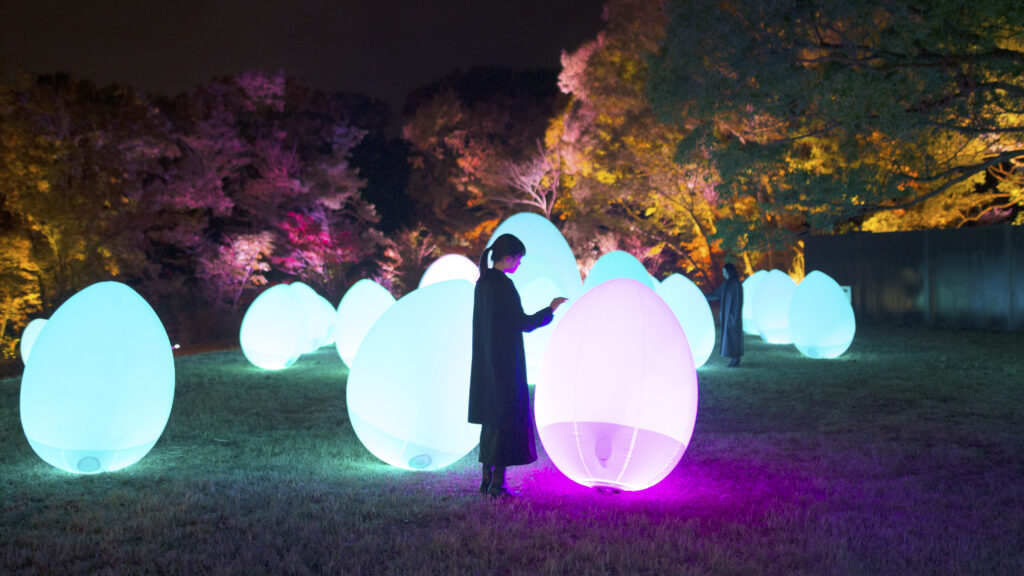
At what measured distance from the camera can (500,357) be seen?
542 centimetres

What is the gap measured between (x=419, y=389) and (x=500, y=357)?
0.93 metres

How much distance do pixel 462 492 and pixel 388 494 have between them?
0.56 m

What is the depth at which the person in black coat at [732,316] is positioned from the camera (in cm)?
1335

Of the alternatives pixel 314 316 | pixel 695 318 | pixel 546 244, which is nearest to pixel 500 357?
pixel 546 244

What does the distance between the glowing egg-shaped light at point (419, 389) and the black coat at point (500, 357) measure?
0.56m

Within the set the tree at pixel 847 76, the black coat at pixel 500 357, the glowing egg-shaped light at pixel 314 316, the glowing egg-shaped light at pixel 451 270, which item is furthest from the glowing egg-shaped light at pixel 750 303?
the black coat at pixel 500 357

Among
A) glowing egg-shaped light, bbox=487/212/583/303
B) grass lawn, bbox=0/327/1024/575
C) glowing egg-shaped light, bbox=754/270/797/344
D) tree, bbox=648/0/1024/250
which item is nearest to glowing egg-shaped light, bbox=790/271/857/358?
tree, bbox=648/0/1024/250

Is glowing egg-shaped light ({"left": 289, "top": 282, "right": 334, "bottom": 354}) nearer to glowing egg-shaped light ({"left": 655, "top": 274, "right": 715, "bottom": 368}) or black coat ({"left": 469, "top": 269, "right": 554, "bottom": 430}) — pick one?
glowing egg-shaped light ({"left": 655, "top": 274, "right": 715, "bottom": 368})

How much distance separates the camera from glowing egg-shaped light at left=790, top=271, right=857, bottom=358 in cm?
1366

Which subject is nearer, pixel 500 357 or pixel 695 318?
pixel 500 357

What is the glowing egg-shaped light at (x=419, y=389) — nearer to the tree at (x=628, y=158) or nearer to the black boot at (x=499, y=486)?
the black boot at (x=499, y=486)

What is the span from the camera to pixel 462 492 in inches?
219

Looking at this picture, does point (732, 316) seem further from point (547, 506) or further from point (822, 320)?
point (547, 506)

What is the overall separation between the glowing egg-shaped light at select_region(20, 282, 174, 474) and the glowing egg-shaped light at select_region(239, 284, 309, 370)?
278 inches
